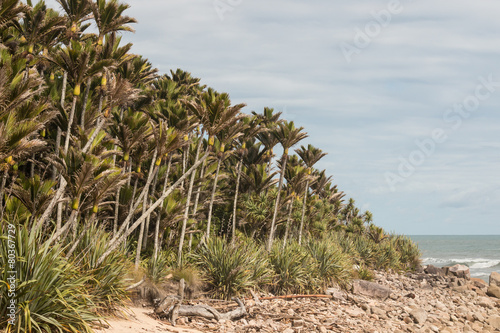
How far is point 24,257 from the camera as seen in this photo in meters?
7.03

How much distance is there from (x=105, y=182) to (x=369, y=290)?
1342cm

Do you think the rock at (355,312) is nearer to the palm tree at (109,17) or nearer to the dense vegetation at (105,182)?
the dense vegetation at (105,182)

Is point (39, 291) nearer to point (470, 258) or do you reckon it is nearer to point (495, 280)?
point (495, 280)

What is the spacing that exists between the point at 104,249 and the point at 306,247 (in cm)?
1291

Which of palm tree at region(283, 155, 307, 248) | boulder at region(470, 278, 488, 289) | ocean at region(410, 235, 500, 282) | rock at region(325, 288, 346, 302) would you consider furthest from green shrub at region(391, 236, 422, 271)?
rock at region(325, 288, 346, 302)

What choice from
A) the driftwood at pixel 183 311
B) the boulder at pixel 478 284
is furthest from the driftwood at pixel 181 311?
the boulder at pixel 478 284

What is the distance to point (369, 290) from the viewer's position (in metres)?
19.3

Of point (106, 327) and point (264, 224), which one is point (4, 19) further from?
point (264, 224)

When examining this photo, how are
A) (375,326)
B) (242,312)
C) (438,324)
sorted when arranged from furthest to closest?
(438,324) < (375,326) < (242,312)

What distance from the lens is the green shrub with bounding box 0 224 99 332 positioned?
21.8 feet

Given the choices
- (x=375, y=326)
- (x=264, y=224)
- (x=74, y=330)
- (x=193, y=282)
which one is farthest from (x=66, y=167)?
(x=264, y=224)

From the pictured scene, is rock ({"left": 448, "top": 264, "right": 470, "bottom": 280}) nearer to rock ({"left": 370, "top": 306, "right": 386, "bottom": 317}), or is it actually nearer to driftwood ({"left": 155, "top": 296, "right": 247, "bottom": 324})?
rock ({"left": 370, "top": 306, "right": 386, "bottom": 317})

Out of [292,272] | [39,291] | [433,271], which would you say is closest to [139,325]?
[39,291]

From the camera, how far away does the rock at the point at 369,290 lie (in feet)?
62.8
